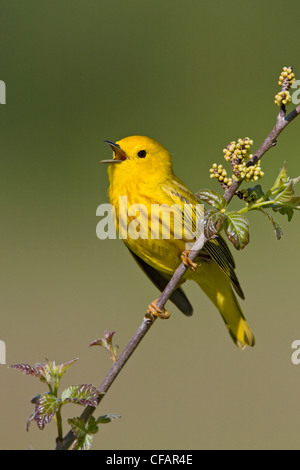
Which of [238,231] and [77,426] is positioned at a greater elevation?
[238,231]

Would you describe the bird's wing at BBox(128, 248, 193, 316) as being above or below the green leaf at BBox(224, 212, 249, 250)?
above

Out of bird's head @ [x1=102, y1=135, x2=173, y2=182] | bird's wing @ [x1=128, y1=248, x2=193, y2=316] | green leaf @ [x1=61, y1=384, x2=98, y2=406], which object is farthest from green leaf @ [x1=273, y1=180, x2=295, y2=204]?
bird's wing @ [x1=128, y1=248, x2=193, y2=316]

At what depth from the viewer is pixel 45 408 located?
48.8 inches

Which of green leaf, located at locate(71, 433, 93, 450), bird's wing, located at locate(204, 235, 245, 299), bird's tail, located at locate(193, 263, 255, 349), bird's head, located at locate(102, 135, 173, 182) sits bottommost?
green leaf, located at locate(71, 433, 93, 450)

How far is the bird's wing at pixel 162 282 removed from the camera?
269cm

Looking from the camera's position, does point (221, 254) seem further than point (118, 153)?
No

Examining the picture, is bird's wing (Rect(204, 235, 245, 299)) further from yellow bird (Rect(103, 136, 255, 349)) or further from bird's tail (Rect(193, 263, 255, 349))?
bird's tail (Rect(193, 263, 255, 349))

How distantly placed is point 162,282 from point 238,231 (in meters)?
1.46

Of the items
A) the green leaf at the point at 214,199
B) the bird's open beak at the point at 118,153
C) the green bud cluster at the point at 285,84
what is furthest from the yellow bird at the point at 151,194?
the green bud cluster at the point at 285,84

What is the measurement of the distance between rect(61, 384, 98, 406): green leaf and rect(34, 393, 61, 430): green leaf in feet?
0.06

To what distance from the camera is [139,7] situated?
8.07m

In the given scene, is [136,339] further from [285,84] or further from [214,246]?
[214,246]

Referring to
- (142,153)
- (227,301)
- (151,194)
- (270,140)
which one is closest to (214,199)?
(270,140)

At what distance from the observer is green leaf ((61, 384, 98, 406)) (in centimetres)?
123
